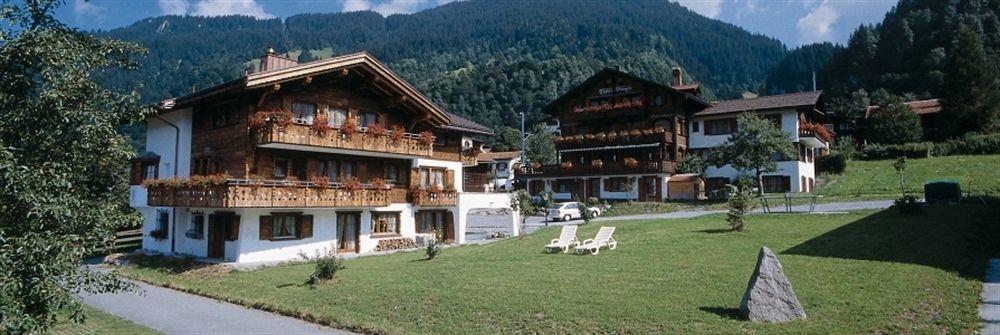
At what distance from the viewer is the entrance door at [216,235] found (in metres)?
27.3

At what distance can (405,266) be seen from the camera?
22.2m

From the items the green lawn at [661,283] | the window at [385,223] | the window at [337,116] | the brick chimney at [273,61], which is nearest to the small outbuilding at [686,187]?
the green lawn at [661,283]

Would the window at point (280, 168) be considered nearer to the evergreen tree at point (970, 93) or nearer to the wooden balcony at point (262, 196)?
the wooden balcony at point (262, 196)

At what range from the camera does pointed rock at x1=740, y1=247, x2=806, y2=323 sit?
38.1 ft

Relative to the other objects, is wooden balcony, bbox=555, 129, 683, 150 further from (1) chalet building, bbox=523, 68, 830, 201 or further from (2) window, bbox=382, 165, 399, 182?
(2) window, bbox=382, 165, 399, 182

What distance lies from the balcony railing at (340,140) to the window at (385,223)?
11.1 ft

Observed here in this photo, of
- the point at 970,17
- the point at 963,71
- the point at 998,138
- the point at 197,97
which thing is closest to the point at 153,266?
the point at 197,97

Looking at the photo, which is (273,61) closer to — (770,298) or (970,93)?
(770,298)

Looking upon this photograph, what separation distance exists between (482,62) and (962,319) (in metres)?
185

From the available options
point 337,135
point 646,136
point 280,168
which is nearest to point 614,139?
point 646,136

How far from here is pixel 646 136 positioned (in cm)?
5519

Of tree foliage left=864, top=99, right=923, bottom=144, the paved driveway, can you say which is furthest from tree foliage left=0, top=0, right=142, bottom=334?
tree foliage left=864, top=99, right=923, bottom=144

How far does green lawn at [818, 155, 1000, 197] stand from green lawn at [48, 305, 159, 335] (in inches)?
1648

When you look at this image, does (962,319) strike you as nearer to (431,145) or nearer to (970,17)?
(431,145)
